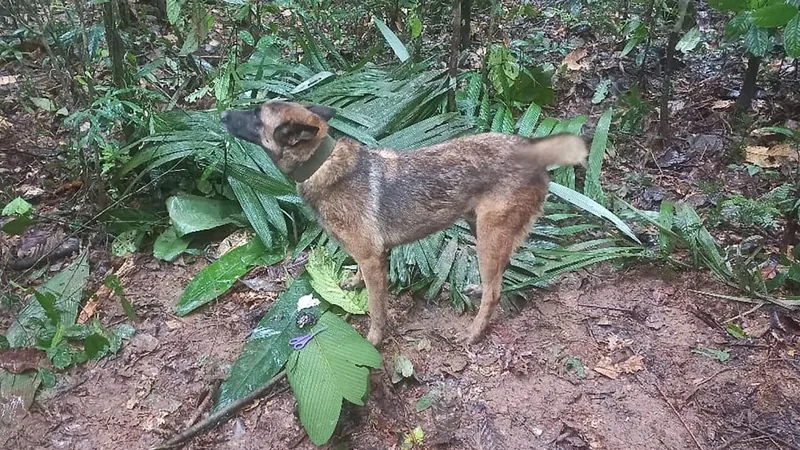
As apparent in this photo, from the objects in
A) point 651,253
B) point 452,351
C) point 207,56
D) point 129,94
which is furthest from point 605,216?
point 207,56

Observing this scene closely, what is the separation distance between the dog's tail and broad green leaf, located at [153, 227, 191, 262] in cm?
294

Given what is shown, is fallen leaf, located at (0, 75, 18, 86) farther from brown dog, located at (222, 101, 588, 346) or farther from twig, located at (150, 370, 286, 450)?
twig, located at (150, 370, 286, 450)

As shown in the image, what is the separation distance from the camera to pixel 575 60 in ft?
24.1

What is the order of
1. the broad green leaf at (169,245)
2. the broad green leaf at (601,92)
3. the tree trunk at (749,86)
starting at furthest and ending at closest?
the broad green leaf at (601,92)
the tree trunk at (749,86)
the broad green leaf at (169,245)

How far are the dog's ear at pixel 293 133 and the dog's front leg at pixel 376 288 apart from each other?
872 millimetres

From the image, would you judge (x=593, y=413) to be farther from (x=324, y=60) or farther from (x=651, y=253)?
(x=324, y=60)

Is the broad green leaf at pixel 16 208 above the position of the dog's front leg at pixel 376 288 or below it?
above

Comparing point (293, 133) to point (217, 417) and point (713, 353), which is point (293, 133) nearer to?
point (217, 417)

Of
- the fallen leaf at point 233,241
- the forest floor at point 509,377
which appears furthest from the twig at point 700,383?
the fallen leaf at point 233,241

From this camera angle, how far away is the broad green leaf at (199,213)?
498 cm

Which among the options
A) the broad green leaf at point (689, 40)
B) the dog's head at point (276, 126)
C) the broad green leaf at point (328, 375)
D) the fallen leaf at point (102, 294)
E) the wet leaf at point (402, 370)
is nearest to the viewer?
the broad green leaf at point (328, 375)

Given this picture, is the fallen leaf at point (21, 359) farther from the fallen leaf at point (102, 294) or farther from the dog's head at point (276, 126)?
the dog's head at point (276, 126)

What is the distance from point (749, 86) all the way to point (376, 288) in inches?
171

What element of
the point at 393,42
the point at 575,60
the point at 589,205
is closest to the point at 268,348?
the point at 589,205
